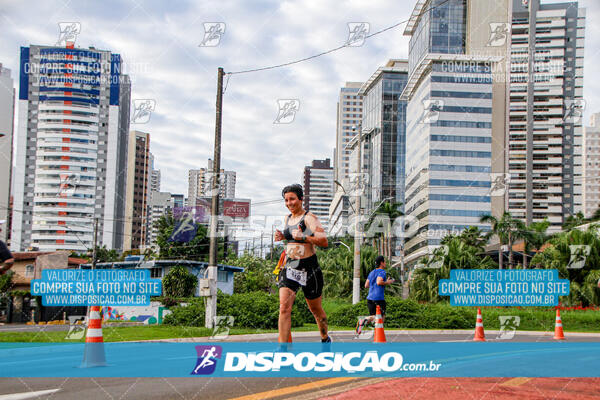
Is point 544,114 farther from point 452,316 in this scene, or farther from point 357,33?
point 357,33

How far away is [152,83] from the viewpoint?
60.3ft

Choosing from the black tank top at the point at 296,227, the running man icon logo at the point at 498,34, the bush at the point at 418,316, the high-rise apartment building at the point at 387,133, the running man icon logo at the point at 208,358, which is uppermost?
the running man icon logo at the point at 498,34

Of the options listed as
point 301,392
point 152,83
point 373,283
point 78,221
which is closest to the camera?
point 301,392

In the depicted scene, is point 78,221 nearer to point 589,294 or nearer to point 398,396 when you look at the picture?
point 589,294

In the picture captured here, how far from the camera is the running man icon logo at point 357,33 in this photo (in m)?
16.2

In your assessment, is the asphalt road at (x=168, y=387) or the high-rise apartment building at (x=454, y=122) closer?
the asphalt road at (x=168, y=387)

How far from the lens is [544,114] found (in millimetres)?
139250

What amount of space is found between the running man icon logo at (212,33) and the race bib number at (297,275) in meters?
10.2

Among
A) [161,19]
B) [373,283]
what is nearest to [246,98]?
[161,19]

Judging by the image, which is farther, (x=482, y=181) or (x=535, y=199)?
(x=535, y=199)

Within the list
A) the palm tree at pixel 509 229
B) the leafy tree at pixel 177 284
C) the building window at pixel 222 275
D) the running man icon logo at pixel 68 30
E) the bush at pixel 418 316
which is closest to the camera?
the bush at pixel 418 316

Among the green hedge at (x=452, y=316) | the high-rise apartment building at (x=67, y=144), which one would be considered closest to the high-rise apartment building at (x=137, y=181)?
the high-rise apartment building at (x=67, y=144)

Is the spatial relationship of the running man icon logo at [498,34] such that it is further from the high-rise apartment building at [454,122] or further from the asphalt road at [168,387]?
the asphalt road at [168,387]

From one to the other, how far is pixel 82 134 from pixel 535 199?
111959mm
